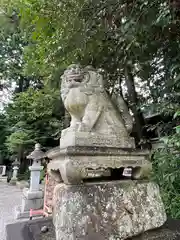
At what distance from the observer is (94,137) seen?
1.24 m

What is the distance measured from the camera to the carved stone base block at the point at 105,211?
3.26 feet

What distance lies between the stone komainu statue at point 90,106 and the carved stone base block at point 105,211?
1.26 feet

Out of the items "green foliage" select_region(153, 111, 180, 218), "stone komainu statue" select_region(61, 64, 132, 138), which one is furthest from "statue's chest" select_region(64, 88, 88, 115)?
"green foliage" select_region(153, 111, 180, 218)

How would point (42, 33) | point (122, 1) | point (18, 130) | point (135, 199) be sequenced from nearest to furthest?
point (135, 199)
point (122, 1)
point (42, 33)
point (18, 130)

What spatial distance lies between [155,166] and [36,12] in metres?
2.91

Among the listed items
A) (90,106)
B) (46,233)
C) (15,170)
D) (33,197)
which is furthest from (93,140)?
(15,170)

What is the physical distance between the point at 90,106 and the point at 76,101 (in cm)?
11

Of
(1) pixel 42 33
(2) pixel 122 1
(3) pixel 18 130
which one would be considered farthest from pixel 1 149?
(2) pixel 122 1

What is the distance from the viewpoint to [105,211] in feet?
3.54

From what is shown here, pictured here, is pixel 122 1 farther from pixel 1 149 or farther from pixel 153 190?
pixel 1 149

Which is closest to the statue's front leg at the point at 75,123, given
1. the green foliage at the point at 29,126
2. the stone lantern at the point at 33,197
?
the stone lantern at the point at 33,197

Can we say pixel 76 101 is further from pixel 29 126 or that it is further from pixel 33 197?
pixel 29 126

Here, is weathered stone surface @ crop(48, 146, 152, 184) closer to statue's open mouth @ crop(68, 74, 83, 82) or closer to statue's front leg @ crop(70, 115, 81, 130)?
statue's front leg @ crop(70, 115, 81, 130)

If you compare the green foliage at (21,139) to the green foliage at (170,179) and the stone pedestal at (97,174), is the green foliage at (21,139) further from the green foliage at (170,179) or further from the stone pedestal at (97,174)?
the stone pedestal at (97,174)
